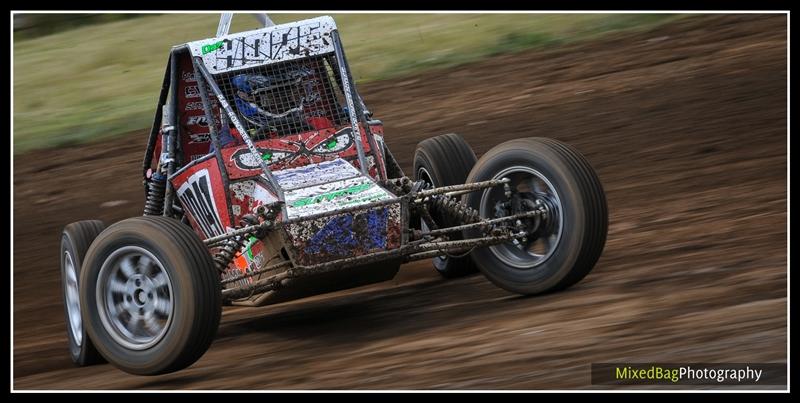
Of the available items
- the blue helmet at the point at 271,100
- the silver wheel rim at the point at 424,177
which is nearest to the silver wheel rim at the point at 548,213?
the silver wheel rim at the point at 424,177

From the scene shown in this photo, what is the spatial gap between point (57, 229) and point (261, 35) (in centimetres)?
478

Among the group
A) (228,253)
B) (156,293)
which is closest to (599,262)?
(228,253)

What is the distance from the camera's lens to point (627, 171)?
1097cm

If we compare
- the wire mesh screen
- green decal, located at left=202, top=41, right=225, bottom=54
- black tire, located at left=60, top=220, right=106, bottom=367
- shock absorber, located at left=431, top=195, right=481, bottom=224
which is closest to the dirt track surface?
black tire, located at left=60, top=220, right=106, bottom=367

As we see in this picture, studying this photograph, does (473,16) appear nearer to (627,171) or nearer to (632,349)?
(627,171)

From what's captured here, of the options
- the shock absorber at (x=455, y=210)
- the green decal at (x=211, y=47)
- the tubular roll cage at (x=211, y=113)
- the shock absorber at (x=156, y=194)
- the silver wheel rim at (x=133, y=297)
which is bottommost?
the silver wheel rim at (x=133, y=297)

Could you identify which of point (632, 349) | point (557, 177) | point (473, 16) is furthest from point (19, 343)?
point (473, 16)

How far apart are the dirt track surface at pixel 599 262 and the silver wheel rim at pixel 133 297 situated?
257 mm

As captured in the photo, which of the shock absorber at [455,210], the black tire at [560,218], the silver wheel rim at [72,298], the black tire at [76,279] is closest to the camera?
the black tire at [560,218]

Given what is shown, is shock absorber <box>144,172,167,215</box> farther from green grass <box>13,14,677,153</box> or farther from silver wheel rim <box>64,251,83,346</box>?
green grass <box>13,14,677,153</box>

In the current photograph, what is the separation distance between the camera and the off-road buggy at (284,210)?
675cm

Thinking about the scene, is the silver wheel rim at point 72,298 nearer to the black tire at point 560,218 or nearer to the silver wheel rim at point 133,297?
the silver wheel rim at point 133,297

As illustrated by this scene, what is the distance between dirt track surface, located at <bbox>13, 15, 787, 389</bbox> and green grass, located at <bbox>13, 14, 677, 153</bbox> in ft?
1.86

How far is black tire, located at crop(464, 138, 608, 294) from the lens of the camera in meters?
7.09
